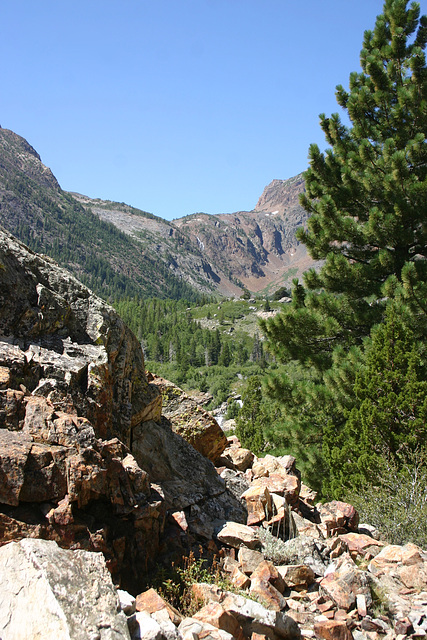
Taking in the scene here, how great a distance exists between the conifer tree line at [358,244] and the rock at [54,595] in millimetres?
8031

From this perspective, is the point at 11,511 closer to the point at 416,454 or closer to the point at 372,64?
the point at 416,454

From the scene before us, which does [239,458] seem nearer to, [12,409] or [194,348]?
[12,409]

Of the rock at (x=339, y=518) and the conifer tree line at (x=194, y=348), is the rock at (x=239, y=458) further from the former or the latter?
the conifer tree line at (x=194, y=348)

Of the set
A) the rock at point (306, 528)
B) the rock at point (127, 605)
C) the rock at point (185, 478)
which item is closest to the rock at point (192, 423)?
the rock at point (185, 478)

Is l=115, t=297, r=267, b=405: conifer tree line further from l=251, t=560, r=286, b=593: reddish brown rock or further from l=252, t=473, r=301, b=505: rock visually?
l=251, t=560, r=286, b=593: reddish brown rock

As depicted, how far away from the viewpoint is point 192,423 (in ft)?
29.7

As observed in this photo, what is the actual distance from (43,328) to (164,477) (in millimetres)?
2962

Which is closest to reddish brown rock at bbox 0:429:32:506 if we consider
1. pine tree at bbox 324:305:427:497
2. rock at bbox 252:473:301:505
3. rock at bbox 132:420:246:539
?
rock at bbox 132:420:246:539

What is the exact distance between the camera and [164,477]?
6.96 metres

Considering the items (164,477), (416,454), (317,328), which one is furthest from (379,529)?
(317,328)

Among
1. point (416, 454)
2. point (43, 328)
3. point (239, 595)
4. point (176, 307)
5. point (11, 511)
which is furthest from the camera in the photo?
point (176, 307)

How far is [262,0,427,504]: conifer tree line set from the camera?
12.4 m

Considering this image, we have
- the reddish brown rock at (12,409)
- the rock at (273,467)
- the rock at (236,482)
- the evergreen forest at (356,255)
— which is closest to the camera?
the reddish brown rock at (12,409)

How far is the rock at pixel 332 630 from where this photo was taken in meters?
4.39
